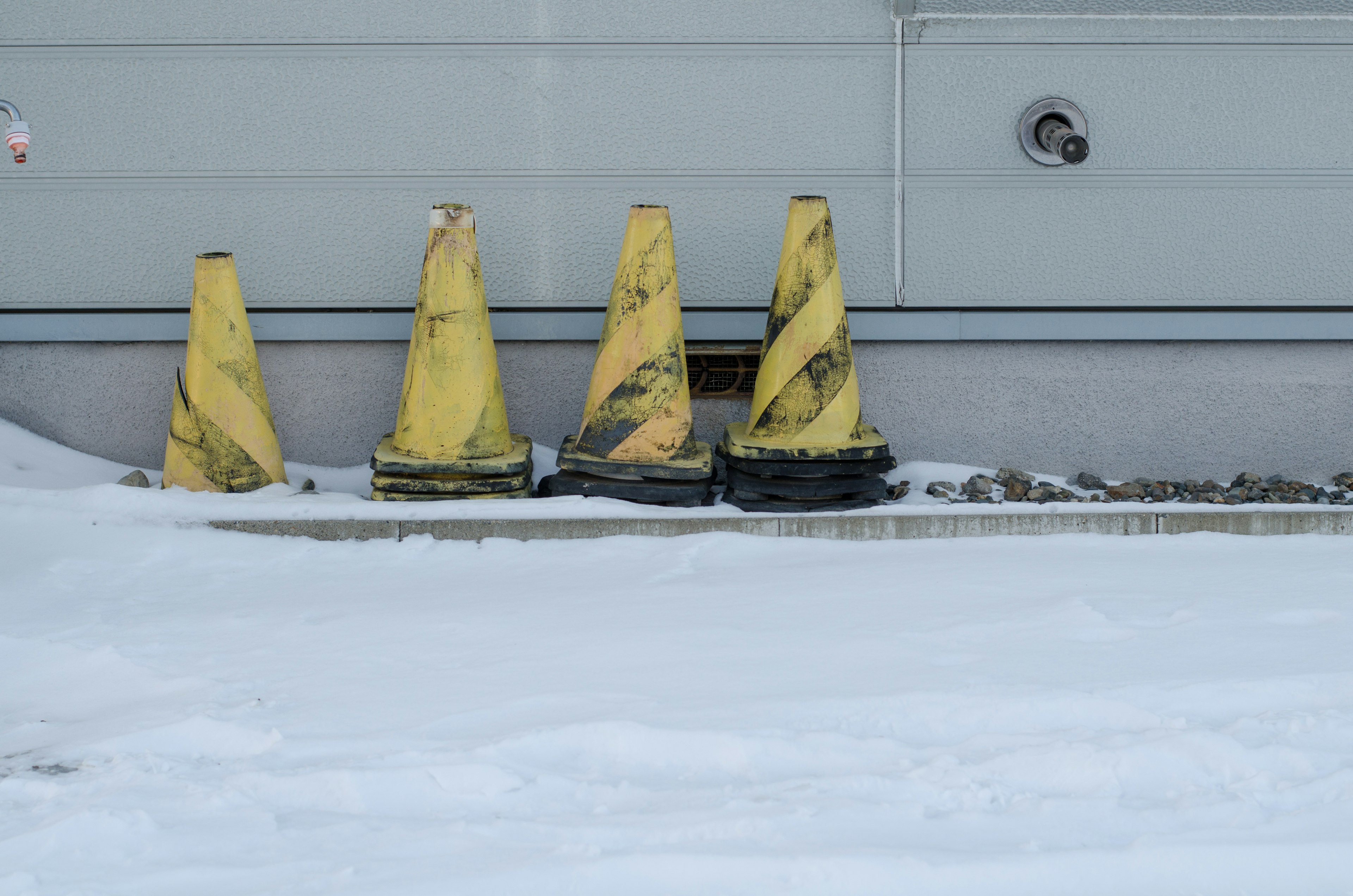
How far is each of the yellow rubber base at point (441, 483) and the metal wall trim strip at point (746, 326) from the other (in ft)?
2.55

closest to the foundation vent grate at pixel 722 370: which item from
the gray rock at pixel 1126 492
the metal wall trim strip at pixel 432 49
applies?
the metal wall trim strip at pixel 432 49

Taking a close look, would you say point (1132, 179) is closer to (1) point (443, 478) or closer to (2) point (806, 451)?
(2) point (806, 451)

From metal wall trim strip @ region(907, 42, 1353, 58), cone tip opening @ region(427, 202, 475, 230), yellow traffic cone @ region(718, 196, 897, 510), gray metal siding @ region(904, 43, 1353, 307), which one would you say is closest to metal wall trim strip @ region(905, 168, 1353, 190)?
gray metal siding @ region(904, 43, 1353, 307)

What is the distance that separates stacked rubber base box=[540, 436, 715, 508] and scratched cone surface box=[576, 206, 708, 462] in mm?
65

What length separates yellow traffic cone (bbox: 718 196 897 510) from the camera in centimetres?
417

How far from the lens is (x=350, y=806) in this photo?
2.17 m

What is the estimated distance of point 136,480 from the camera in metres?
4.46

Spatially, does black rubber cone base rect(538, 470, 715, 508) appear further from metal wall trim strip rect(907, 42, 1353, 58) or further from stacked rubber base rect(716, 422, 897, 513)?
metal wall trim strip rect(907, 42, 1353, 58)

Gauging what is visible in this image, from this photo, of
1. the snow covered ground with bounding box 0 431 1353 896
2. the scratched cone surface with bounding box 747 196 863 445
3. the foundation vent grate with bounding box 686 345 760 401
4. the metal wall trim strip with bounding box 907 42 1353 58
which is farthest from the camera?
the foundation vent grate with bounding box 686 345 760 401

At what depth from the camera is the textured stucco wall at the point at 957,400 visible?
470 cm

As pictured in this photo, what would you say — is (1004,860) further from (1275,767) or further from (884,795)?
(1275,767)

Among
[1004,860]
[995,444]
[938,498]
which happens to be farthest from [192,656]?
[995,444]

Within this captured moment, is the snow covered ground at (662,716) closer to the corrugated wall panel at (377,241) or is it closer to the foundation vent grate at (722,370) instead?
the foundation vent grate at (722,370)

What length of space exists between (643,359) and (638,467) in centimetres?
40
